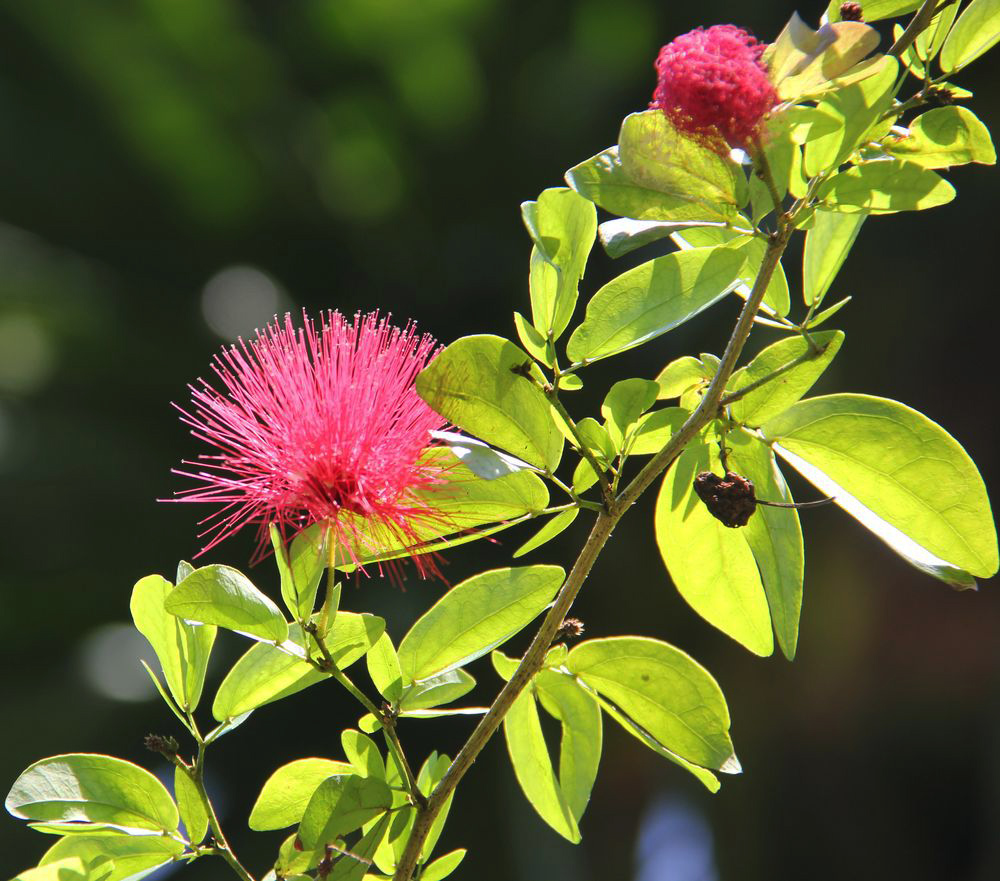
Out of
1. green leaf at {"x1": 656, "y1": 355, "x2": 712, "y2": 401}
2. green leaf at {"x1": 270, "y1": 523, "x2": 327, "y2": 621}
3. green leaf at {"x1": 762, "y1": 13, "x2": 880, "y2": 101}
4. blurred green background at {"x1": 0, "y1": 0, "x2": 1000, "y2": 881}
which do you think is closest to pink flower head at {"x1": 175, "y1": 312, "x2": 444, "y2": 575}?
green leaf at {"x1": 270, "y1": 523, "x2": 327, "y2": 621}

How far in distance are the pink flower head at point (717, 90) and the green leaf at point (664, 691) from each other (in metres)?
0.26

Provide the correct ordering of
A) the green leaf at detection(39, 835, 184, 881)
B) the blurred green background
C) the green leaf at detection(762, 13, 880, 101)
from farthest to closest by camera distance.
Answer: the blurred green background → the green leaf at detection(39, 835, 184, 881) → the green leaf at detection(762, 13, 880, 101)

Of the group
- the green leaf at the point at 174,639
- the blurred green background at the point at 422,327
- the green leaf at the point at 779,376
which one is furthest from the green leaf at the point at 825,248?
the blurred green background at the point at 422,327

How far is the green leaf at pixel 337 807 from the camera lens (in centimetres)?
52

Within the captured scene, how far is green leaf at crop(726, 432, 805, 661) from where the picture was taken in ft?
1.82

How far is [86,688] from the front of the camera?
3.06 meters

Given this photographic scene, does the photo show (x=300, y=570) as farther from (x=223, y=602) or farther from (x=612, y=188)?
(x=612, y=188)

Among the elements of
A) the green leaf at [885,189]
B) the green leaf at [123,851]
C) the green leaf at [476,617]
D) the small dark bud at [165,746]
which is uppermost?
the green leaf at [885,189]

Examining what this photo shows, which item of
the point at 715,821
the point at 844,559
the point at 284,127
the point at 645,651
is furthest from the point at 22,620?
the point at 645,651

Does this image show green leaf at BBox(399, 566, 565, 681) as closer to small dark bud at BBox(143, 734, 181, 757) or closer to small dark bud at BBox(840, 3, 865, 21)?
small dark bud at BBox(143, 734, 181, 757)

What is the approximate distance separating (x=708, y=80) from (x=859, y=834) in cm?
288

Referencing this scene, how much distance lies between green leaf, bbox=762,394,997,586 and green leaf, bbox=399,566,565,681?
0.47ft

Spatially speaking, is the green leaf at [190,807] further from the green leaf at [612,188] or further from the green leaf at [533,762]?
the green leaf at [612,188]

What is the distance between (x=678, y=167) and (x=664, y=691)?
27 centimetres
